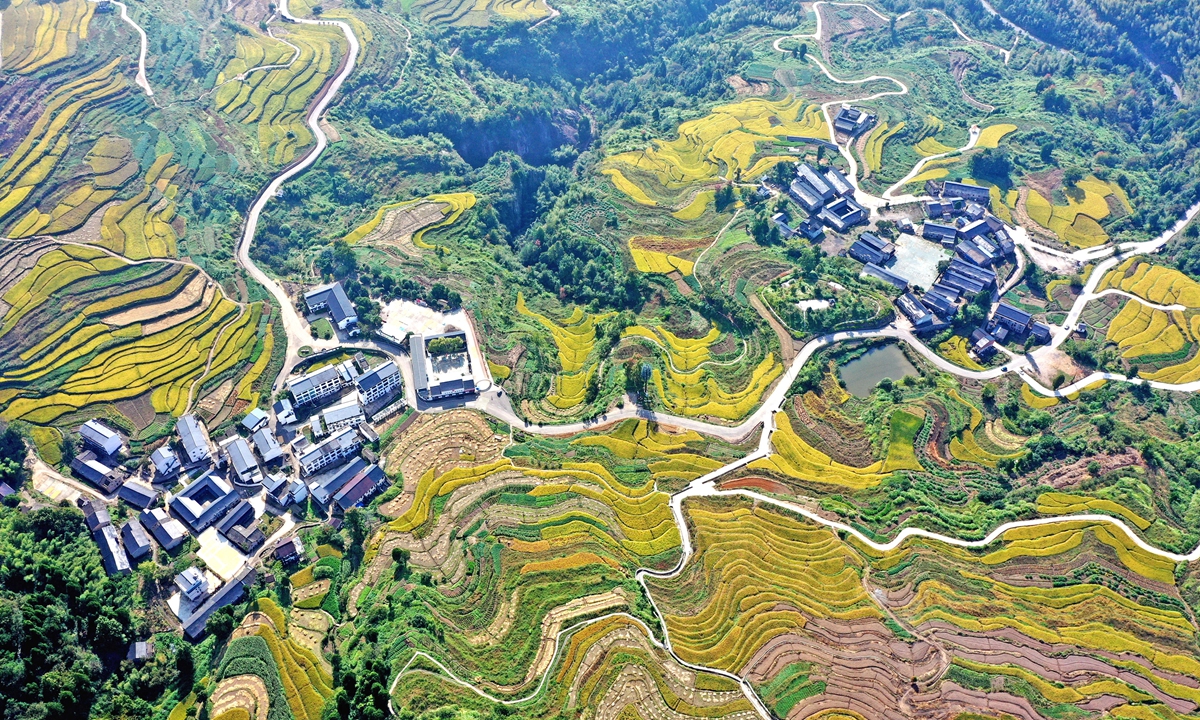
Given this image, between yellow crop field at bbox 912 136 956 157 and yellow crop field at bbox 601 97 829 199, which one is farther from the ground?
yellow crop field at bbox 601 97 829 199

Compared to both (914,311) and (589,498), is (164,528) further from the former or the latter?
(914,311)

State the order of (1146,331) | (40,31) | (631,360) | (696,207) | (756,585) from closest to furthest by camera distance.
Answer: (756,585) → (631,360) → (1146,331) → (696,207) → (40,31)

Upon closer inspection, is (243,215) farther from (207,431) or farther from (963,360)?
(963,360)

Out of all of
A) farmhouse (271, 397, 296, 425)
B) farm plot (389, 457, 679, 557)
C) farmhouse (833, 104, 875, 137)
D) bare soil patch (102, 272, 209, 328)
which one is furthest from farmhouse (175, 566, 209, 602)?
farmhouse (833, 104, 875, 137)

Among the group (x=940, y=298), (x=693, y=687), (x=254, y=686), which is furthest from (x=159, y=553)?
(x=940, y=298)

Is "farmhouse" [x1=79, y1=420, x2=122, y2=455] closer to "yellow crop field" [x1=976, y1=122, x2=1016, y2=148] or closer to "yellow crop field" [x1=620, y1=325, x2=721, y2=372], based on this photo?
"yellow crop field" [x1=620, y1=325, x2=721, y2=372]

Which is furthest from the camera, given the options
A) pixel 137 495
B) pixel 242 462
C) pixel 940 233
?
pixel 940 233

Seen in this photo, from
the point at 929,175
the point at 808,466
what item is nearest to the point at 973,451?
the point at 808,466
